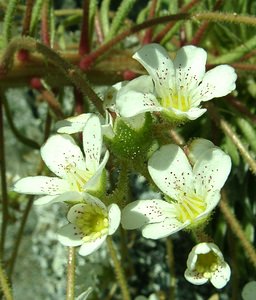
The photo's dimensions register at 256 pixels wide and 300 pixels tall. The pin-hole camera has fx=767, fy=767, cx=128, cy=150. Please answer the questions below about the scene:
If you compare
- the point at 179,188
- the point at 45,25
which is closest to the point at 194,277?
the point at 179,188

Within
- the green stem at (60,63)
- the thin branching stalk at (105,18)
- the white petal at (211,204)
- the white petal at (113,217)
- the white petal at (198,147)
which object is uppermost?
the green stem at (60,63)

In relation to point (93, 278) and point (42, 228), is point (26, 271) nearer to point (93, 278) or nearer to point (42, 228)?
point (42, 228)

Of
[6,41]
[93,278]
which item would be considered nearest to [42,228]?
[93,278]

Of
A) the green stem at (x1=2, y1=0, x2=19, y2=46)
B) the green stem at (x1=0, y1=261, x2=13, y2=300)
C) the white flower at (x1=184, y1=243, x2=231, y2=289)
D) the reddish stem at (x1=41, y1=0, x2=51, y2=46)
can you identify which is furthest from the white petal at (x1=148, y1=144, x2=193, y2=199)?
the reddish stem at (x1=41, y1=0, x2=51, y2=46)

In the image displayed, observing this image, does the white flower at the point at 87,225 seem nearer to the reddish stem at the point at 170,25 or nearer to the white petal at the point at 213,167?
the white petal at the point at 213,167

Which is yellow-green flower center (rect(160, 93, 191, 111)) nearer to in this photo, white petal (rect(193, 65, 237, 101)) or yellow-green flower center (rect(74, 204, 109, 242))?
white petal (rect(193, 65, 237, 101))

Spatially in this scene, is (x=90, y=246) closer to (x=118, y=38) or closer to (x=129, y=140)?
(x=129, y=140)

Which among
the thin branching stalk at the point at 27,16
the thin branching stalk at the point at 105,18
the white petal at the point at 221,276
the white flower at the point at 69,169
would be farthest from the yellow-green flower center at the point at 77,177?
the thin branching stalk at the point at 105,18
